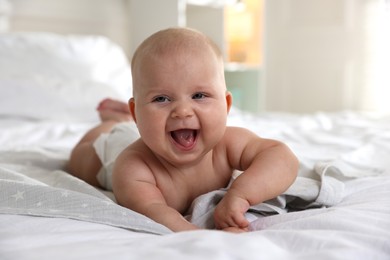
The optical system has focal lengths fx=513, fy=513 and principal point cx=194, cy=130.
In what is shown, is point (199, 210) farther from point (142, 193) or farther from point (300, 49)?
point (300, 49)

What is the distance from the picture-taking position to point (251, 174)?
0.84 m

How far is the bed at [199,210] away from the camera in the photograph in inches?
22.6

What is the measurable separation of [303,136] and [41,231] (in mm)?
1178

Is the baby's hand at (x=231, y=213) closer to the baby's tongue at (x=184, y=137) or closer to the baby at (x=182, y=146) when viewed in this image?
the baby at (x=182, y=146)

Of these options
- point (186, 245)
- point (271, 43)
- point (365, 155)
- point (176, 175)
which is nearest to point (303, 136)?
point (365, 155)

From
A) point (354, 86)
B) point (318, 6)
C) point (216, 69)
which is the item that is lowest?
point (354, 86)

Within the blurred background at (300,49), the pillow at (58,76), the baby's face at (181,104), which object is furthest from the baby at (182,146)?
the blurred background at (300,49)

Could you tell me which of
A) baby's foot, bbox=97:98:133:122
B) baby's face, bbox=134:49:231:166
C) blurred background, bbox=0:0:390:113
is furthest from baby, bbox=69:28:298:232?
blurred background, bbox=0:0:390:113

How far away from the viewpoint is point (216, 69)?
2.79 ft

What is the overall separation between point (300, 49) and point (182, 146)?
10.6 feet

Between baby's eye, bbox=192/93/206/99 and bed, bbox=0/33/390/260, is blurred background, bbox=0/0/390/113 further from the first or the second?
baby's eye, bbox=192/93/206/99

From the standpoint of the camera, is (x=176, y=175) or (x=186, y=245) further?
(x=176, y=175)

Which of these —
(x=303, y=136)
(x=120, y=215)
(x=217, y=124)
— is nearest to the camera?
(x=120, y=215)

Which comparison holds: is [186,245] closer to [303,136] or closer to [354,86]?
[303,136]
